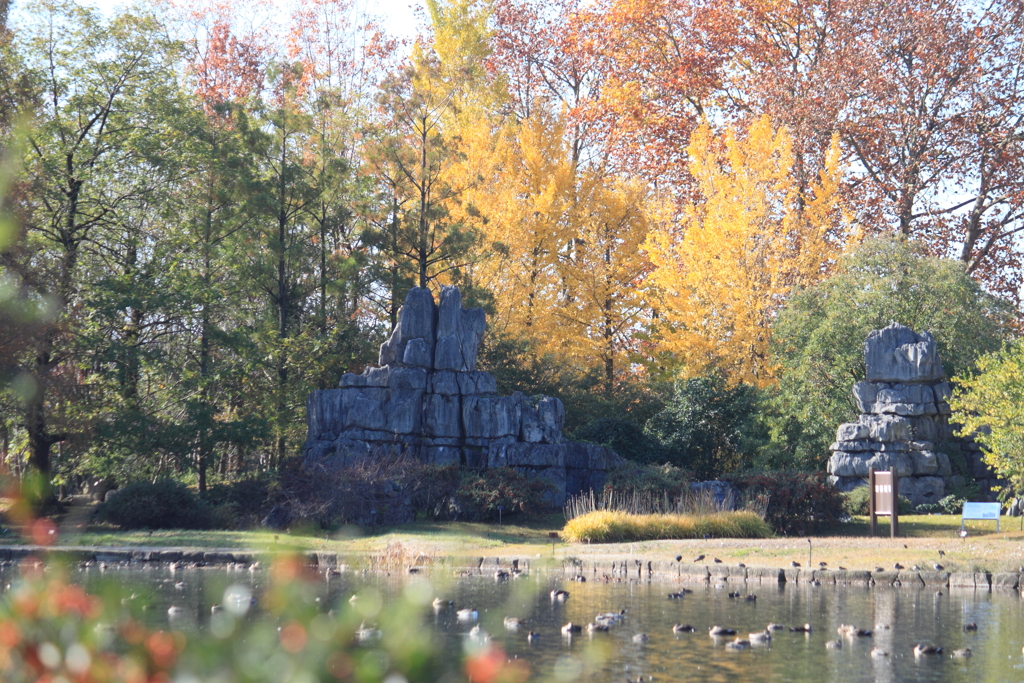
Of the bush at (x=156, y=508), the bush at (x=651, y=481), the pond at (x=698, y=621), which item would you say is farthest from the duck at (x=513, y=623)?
the bush at (x=156, y=508)

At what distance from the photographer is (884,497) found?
66.9 ft

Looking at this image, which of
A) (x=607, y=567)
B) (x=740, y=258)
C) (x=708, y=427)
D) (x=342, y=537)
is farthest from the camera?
(x=740, y=258)

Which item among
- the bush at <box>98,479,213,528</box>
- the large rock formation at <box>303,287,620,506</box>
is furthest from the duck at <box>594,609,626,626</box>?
the bush at <box>98,479,213,528</box>

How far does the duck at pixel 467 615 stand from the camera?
11906mm

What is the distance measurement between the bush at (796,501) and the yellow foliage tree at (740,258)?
27.2 ft

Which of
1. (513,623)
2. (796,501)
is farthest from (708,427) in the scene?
(513,623)

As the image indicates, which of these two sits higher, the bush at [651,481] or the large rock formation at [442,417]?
the large rock formation at [442,417]

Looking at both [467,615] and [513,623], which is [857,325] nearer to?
[513,623]

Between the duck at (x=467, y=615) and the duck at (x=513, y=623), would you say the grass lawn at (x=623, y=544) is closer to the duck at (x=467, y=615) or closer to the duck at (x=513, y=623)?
the duck at (x=467, y=615)

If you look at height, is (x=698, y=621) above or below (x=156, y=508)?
below

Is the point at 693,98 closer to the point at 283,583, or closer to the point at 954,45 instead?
the point at 954,45

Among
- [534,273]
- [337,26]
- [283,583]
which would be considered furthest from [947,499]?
[337,26]

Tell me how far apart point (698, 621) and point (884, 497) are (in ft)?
31.3

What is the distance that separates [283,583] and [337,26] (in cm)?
4179
